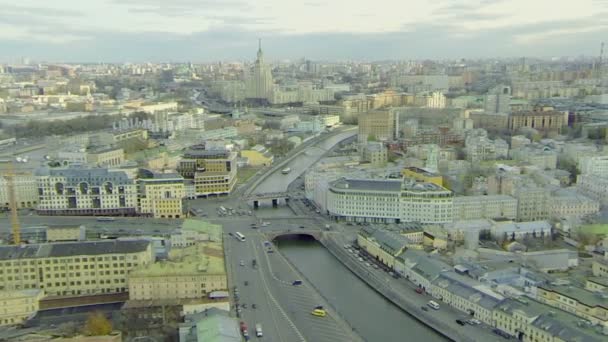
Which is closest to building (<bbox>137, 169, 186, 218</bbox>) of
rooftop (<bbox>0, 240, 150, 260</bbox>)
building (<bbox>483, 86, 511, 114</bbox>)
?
rooftop (<bbox>0, 240, 150, 260</bbox>)

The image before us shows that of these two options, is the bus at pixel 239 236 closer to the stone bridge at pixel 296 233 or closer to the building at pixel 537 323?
the stone bridge at pixel 296 233

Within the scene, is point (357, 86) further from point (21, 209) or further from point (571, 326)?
point (571, 326)

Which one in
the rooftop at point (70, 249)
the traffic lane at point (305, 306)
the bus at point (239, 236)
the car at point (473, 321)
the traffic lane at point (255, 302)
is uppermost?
the rooftop at point (70, 249)

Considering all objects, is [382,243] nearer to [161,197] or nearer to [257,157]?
[161,197]

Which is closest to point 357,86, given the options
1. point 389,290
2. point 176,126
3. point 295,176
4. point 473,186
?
point 176,126

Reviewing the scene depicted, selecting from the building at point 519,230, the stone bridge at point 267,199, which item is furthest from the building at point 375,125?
the building at point 519,230
